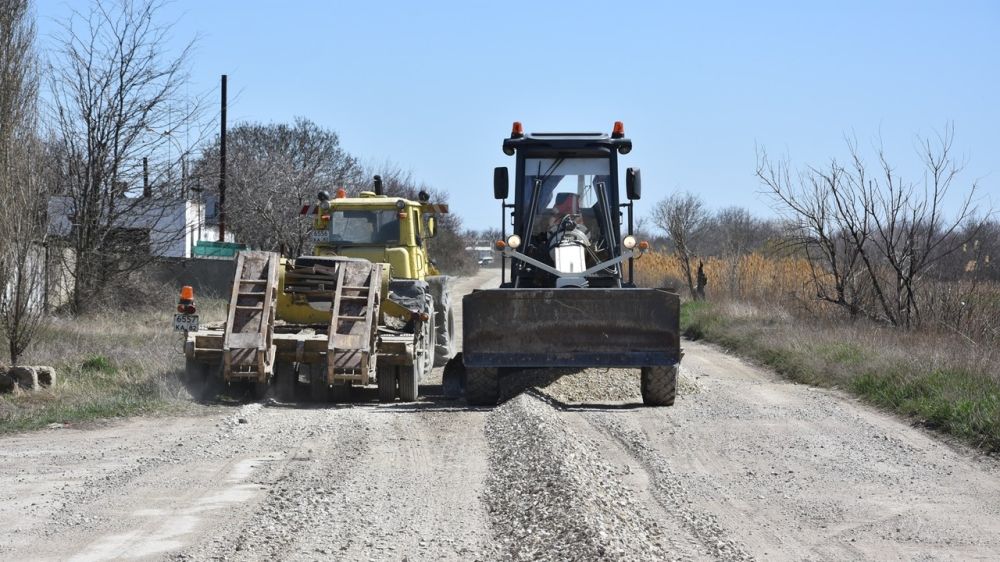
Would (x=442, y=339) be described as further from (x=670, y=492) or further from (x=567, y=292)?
(x=670, y=492)

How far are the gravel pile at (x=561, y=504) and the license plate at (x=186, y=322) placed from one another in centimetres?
444

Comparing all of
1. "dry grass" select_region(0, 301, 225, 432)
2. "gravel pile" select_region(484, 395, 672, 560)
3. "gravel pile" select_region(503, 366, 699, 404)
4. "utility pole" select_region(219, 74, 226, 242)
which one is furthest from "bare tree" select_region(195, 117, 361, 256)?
"gravel pile" select_region(484, 395, 672, 560)

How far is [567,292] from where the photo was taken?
468 inches

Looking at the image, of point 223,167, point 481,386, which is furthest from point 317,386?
point 223,167

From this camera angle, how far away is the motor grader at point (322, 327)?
1189cm

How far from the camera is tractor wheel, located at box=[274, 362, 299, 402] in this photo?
12.8 meters

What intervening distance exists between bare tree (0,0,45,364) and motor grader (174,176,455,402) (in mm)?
2468

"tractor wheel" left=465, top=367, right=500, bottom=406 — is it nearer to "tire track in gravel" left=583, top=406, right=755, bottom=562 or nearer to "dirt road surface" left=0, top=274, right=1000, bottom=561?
"dirt road surface" left=0, top=274, right=1000, bottom=561

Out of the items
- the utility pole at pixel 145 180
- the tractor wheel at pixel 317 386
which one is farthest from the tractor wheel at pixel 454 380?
the utility pole at pixel 145 180

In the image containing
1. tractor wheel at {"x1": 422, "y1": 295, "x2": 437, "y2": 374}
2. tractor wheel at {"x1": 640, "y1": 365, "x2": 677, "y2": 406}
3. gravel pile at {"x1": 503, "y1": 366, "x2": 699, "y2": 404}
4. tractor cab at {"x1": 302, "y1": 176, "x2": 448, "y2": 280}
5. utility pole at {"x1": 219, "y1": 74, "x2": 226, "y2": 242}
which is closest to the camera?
tractor wheel at {"x1": 640, "y1": 365, "x2": 677, "y2": 406}

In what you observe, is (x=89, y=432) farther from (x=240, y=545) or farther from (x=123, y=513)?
(x=240, y=545)

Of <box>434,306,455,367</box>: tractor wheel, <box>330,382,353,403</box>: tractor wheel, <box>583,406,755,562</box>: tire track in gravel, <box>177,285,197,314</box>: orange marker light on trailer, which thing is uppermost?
<box>177,285,197,314</box>: orange marker light on trailer

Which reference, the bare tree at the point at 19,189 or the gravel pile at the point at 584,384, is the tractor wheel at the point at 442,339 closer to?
the gravel pile at the point at 584,384

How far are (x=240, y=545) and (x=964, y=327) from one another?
14566 millimetres
